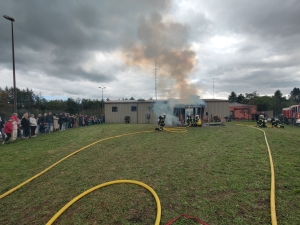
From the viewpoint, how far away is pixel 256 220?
9.71 feet

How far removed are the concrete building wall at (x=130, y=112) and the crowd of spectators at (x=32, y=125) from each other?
7446 millimetres

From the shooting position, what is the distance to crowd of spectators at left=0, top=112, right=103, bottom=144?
1045 centimetres

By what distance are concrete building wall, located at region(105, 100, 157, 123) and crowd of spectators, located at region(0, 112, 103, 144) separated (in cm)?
745

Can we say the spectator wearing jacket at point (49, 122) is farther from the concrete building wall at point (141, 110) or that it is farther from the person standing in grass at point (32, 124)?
the concrete building wall at point (141, 110)

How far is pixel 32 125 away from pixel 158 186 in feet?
37.4

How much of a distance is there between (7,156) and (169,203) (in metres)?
7.28

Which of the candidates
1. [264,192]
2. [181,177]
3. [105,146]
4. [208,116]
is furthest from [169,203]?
[208,116]

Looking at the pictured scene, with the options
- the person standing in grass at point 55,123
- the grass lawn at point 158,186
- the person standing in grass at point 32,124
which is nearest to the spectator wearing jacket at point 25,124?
the person standing in grass at point 32,124

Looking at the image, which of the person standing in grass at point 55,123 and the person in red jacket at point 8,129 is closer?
the person in red jacket at point 8,129

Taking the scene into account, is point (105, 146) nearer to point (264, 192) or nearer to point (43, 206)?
point (43, 206)

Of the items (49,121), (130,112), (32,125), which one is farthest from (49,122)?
(130,112)

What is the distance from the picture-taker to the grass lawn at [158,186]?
3.22m

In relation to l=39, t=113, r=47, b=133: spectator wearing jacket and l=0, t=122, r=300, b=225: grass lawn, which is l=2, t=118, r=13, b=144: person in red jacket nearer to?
l=39, t=113, r=47, b=133: spectator wearing jacket

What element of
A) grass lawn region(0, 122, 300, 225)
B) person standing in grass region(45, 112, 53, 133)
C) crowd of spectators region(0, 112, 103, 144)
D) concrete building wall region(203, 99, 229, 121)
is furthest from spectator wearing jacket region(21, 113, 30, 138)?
concrete building wall region(203, 99, 229, 121)
